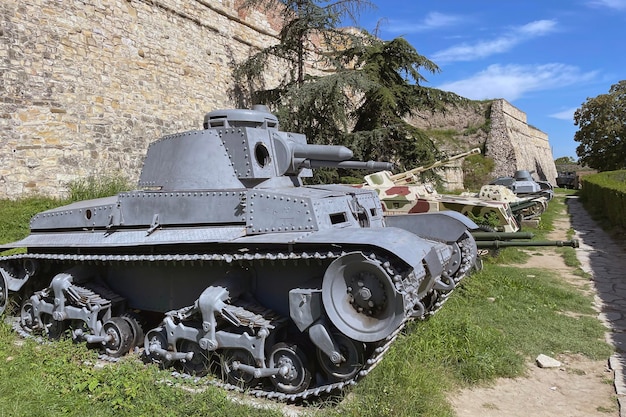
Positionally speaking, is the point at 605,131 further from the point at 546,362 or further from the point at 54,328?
the point at 54,328

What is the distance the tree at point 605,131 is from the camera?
39.4m

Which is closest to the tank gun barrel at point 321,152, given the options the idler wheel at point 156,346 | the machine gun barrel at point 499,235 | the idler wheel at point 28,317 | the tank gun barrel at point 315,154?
the tank gun barrel at point 315,154

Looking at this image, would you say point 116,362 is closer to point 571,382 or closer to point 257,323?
point 257,323

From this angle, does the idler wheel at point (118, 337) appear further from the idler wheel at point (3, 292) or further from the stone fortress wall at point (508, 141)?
the stone fortress wall at point (508, 141)

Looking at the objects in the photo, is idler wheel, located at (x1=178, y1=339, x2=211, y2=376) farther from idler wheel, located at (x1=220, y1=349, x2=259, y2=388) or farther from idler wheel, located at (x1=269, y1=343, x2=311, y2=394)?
idler wheel, located at (x1=269, y1=343, x2=311, y2=394)

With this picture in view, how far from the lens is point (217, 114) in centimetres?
593

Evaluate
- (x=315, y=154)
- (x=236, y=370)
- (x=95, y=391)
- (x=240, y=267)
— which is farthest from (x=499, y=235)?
(x=95, y=391)

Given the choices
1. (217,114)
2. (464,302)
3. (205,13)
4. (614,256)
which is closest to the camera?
(217,114)

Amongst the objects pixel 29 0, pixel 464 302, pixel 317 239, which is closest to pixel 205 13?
pixel 29 0

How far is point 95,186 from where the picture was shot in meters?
11.8

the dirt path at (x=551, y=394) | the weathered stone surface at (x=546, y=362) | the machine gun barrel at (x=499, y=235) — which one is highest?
the machine gun barrel at (x=499, y=235)

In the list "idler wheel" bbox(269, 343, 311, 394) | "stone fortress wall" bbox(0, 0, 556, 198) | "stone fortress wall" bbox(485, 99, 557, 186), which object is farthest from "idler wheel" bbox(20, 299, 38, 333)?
"stone fortress wall" bbox(485, 99, 557, 186)

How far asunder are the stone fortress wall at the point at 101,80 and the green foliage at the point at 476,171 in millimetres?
16111

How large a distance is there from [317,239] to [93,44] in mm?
10325
